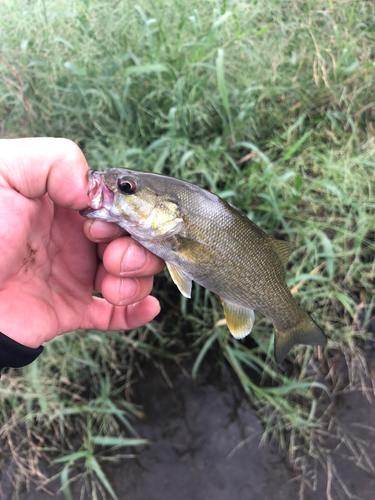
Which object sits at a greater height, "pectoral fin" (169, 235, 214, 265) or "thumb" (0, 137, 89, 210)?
"thumb" (0, 137, 89, 210)

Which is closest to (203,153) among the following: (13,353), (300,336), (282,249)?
(282,249)

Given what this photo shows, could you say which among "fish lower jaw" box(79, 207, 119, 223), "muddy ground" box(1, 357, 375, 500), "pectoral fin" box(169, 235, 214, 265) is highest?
"fish lower jaw" box(79, 207, 119, 223)

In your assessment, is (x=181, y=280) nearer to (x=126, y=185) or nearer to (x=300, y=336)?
(x=126, y=185)

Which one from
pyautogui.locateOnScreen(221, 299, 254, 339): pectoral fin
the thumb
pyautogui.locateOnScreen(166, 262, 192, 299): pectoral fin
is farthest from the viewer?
pyautogui.locateOnScreen(221, 299, 254, 339): pectoral fin

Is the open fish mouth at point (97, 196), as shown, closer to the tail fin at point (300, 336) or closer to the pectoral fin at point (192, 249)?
the pectoral fin at point (192, 249)

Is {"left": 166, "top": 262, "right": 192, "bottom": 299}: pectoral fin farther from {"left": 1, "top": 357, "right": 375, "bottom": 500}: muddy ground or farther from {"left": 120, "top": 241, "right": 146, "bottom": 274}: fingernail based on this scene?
{"left": 1, "top": 357, "right": 375, "bottom": 500}: muddy ground

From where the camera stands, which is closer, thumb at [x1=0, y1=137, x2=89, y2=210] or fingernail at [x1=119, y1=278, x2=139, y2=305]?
thumb at [x1=0, y1=137, x2=89, y2=210]

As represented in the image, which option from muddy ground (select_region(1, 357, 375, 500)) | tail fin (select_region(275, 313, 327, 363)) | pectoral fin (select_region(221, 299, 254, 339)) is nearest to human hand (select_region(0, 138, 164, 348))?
pectoral fin (select_region(221, 299, 254, 339))
